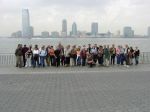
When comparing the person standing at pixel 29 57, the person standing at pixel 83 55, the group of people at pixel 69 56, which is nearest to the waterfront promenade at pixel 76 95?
the person standing at pixel 29 57

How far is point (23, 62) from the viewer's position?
27328 mm

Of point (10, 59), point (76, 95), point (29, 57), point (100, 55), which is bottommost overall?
point (76, 95)

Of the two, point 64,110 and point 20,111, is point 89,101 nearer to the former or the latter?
point 64,110

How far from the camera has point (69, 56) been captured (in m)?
27.0

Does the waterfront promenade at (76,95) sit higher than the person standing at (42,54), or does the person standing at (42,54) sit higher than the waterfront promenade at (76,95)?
the person standing at (42,54)

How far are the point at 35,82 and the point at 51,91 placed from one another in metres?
3.33

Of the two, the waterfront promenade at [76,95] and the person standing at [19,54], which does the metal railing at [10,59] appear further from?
the waterfront promenade at [76,95]

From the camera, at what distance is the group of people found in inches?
1056

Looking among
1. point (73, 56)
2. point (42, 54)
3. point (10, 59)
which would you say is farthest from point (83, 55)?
point (10, 59)

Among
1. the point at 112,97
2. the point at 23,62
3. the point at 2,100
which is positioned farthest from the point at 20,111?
the point at 23,62

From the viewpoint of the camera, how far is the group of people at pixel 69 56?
26812mm

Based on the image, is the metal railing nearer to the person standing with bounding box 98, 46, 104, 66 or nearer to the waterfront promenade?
the person standing with bounding box 98, 46, 104, 66

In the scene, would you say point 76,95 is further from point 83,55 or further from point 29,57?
point 29,57

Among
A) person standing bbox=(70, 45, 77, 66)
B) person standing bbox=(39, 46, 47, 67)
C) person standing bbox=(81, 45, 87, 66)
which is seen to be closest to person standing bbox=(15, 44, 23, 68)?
person standing bbox=(39, 46, 47, 67)
